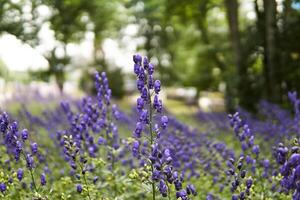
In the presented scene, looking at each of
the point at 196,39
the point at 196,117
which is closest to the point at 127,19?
the point at 196,39

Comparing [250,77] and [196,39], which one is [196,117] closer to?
[250,77]

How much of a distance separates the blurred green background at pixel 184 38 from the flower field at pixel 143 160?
481cm

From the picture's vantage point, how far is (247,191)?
4336mm

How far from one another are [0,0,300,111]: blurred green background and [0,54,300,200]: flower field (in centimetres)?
481

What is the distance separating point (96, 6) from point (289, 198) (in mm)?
17691

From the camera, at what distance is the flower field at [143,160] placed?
4.22 metres

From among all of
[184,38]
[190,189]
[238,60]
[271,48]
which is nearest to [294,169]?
[190,189]

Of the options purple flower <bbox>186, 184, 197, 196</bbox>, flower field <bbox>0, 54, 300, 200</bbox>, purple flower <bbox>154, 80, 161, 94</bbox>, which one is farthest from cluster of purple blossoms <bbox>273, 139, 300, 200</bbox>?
purple flower <bbox>154, 80, 161, 94</bbox>

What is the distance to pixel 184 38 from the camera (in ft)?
102

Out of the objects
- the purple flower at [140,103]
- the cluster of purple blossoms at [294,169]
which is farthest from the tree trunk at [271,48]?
the cluster of purple blossoms at [294,169]

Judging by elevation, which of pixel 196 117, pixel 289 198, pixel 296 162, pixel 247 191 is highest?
pixel 296 162

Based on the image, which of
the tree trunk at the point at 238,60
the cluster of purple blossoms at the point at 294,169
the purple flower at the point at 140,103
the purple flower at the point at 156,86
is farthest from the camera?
the tree trunk at the point at 238,60

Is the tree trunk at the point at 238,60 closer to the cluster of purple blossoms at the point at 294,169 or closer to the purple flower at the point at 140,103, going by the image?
the purple flower at the point at 140,103

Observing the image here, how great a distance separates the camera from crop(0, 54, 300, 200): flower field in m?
4.22
